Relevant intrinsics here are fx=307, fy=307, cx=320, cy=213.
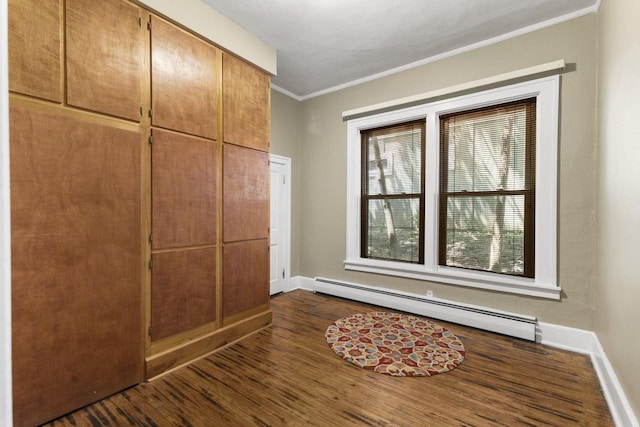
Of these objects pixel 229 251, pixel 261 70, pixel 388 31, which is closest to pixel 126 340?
pixel 229 251

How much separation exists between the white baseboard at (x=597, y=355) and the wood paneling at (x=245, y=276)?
2706mm

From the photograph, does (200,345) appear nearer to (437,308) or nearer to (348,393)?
(348,393)

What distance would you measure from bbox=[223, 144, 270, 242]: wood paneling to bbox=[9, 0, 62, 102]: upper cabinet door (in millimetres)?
1265

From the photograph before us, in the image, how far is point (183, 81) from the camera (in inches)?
97.7

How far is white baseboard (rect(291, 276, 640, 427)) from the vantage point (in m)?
1.75

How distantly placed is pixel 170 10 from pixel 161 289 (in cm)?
216

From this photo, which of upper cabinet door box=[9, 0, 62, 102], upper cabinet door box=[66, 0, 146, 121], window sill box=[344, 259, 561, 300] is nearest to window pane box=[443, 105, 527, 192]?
window sill box=[344, 259, 561, 300]

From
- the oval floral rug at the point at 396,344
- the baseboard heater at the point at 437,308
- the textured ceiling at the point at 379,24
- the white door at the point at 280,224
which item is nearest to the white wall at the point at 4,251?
the oval floral rug at the point at 396,344

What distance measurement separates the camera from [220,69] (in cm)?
278

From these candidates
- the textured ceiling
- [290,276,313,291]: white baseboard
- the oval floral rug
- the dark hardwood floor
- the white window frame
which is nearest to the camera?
the dark hardwood floor

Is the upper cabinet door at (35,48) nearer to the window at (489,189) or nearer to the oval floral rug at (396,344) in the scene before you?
the oval floral rug at (396,344)

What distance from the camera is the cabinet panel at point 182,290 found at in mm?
2336

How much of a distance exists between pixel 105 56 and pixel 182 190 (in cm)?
101

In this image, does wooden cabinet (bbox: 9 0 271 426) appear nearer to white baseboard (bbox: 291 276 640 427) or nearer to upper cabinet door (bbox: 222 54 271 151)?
upper cabinet door (bbox: 222 54 271 151)
